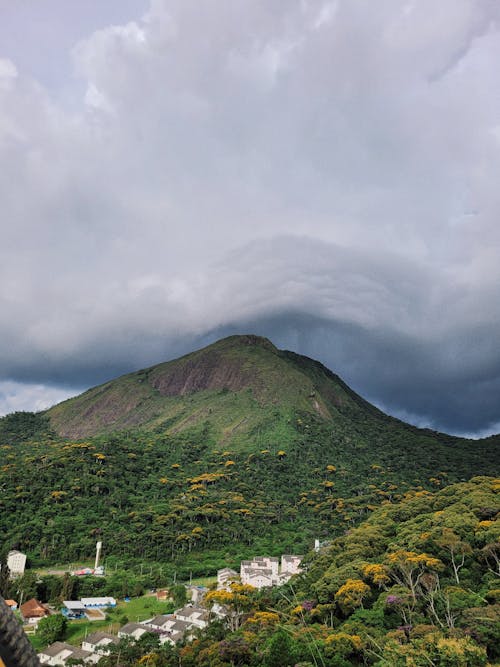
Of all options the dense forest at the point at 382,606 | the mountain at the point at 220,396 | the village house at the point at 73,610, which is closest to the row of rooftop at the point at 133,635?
the dense forest at the point at 382,606

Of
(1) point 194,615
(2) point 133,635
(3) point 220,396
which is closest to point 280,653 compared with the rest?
(2) point 133,635

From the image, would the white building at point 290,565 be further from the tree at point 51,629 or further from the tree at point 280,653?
the tree at point 280,653

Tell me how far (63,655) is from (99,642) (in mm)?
2874

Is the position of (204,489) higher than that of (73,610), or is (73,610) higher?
(204,489)

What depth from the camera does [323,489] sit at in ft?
A: 257

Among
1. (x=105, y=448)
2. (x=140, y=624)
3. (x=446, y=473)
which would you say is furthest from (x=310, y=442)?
(x=140, y=624)

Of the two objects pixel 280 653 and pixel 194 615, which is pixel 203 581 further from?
pixel 280 653

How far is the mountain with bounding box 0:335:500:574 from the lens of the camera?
186 ft

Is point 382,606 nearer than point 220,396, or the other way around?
point 382,606

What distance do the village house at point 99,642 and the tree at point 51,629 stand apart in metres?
2.23

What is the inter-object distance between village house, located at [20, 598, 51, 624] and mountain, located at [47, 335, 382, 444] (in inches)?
2540

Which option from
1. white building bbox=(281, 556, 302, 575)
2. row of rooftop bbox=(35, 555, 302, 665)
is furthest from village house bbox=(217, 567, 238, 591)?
white building bbox=(281, 556, 302, 575)

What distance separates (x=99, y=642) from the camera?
29875 millimetres

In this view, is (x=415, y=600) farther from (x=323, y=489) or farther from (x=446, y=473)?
(x=446, y=473)
